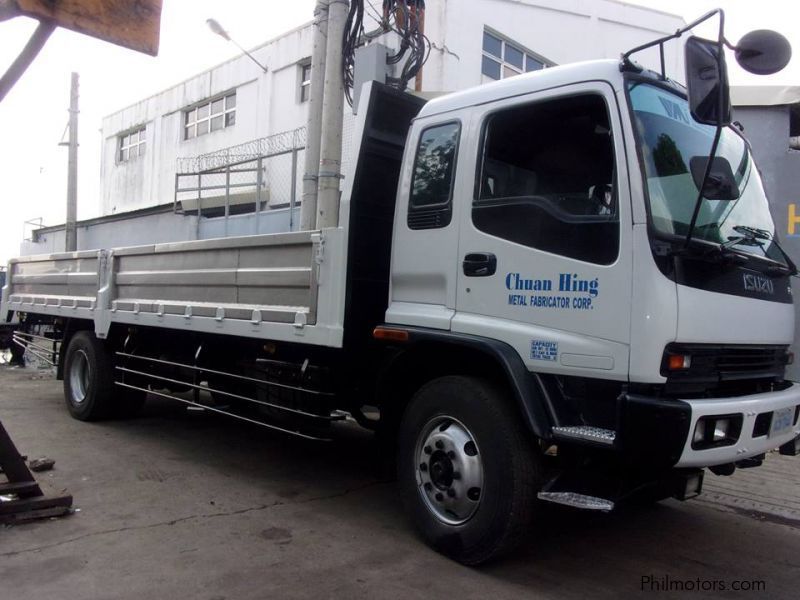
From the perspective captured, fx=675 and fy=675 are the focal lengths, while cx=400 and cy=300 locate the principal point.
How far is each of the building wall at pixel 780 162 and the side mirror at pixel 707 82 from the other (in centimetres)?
492

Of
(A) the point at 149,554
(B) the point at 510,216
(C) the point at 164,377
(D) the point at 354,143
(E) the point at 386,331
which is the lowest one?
(A) the point at 149,554

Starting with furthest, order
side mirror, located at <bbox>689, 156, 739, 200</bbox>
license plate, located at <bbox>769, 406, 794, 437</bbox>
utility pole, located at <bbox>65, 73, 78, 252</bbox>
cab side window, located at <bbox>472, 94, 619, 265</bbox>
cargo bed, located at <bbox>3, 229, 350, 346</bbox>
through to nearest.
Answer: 1. utility pole, located at <bbox>65, 73, 78, 252</bbox>
2. cargo bed, located at <bbox>3, 229, 350, 346</bbox>
3. license plate, located at <bbox>769, 406, 794, 437</bbox>
4. cab side window, located at <bbox>472, 94, 619, 265</bbox>
5. side mirror, located at <bbox>689, 156, 739, 200</bbox>

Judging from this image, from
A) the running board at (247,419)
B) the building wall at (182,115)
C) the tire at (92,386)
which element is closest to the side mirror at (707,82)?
the running board at (247,419)

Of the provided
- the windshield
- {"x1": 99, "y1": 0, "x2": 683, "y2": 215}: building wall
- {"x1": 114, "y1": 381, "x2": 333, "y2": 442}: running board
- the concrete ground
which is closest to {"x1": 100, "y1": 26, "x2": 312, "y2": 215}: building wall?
{"x1": 99, "y1": 0, "x2": 683, "y2": 215}: building wall

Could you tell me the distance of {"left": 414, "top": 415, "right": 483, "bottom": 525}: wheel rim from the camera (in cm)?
373

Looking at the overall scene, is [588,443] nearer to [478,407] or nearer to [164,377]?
[478,407]

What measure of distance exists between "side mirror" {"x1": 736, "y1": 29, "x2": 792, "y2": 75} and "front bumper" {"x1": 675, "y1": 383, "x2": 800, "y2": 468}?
1.56 metres

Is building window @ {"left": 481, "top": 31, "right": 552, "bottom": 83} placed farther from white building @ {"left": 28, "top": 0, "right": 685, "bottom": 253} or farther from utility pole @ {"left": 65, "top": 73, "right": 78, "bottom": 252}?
utility pole @ {"left": 65, "top": 73, "right": 78, "bottom": 252}

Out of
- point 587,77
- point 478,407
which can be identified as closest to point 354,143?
point 587,77

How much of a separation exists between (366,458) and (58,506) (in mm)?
2667

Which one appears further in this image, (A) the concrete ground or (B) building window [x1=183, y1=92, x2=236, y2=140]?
(B) building window [x1=183, y1=92, x2=236, y2=140]

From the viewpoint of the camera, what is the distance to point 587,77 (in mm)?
3471

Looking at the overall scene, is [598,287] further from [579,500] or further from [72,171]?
[72,171]

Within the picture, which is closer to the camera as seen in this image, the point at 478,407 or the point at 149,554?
the point at 478,407
